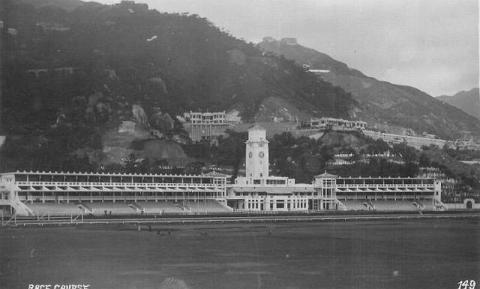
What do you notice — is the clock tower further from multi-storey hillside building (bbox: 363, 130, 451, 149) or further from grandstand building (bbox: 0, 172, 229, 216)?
multi-storey hillside building (bbox: 363, 130, 451, 149)

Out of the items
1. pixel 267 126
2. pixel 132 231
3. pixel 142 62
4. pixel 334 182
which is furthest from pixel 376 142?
pixel 132 231

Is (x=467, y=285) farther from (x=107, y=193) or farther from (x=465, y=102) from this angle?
(x=465, y=102)

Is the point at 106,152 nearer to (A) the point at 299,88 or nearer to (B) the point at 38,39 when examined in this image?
(B) the point at 38,39

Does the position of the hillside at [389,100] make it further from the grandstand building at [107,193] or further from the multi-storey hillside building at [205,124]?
the grandstand building at [107,193]

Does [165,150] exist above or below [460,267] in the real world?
above

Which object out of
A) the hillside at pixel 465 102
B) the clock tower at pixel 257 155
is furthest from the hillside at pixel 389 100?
the clock tower at pixel 257 155

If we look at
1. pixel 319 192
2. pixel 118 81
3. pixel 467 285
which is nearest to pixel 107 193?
pixel 319 192
